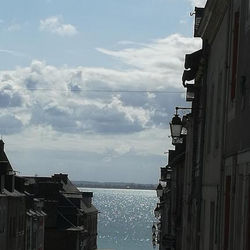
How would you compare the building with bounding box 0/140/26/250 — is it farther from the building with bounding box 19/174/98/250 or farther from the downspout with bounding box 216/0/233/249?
the downspout with bounding box 216/0/233/249

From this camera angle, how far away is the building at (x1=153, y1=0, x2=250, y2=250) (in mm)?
11820

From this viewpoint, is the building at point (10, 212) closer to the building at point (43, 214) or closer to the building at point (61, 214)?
the building at point (43, 214)

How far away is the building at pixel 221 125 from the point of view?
1182 cm

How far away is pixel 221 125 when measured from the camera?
14836 millimetres

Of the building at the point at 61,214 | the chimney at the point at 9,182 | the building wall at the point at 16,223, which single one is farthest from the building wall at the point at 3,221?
the building at the point at 61,214

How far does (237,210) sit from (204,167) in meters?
6.16

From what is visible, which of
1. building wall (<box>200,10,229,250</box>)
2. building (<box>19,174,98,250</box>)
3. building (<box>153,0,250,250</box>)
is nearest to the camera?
building (<box>153,0,250,250</box>)

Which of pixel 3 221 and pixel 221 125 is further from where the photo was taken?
pixel 3 221

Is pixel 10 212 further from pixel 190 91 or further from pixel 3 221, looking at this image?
pixel 190 91

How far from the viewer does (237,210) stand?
39.4 feet

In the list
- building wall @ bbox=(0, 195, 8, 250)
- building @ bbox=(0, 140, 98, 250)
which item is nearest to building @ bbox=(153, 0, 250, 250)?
building wall @ bbox=(0, 195, 8, 250)

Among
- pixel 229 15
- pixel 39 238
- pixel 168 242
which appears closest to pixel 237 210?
pixel 229 15

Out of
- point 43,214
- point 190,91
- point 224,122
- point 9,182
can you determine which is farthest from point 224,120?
point 43,214

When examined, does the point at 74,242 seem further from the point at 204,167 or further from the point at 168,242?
the point at 204,167
